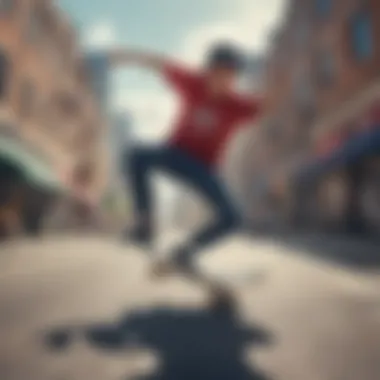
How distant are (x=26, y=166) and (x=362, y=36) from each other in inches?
236

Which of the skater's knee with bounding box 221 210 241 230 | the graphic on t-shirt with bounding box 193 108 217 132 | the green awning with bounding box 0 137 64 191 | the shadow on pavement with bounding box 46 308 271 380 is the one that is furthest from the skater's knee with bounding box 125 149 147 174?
the green awning with bounding box 0 137 64 191

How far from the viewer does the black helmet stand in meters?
1.95

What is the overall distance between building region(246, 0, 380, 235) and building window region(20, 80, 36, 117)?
3758 millimetres

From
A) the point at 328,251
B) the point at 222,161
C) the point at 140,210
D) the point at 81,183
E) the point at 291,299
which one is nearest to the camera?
the point at 140,210

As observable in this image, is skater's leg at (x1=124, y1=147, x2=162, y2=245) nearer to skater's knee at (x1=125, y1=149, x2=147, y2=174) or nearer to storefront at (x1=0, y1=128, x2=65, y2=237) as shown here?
skater's knee at (x1=125, y1=149, x2=147, y2=174)

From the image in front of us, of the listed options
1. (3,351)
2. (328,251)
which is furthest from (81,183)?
(328,251)

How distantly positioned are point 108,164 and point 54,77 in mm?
5147

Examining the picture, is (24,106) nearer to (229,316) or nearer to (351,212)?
(351,212)

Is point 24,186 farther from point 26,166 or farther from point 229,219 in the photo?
point 229,219

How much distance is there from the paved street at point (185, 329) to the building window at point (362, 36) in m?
5.22

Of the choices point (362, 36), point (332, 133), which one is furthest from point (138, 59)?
point (362, 36)

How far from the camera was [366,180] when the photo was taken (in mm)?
7594

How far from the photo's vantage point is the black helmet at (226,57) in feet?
6.40

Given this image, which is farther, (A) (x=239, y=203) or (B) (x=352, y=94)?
(B) (x=352, y=94)
